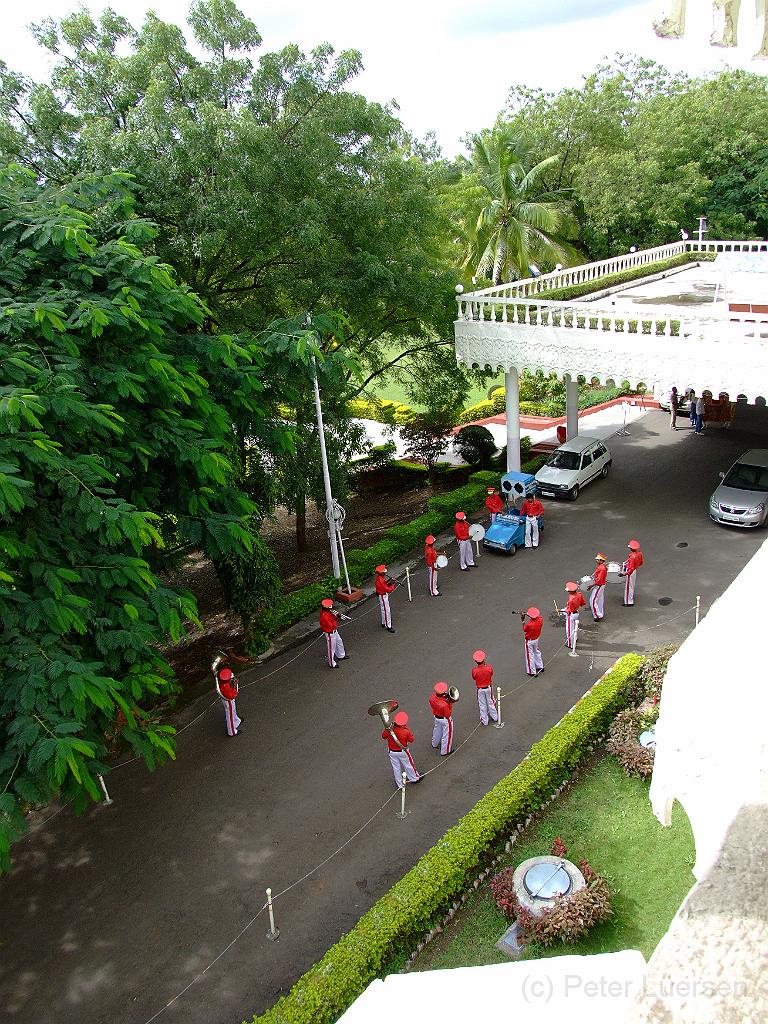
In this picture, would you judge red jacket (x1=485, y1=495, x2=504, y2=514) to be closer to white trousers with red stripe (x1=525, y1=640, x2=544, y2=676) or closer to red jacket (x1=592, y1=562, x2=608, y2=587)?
red jacket (x1=592, y1=562, x2=608, y2=587)

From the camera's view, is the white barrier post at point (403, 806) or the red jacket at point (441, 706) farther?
the red jacket at point (441, 706)

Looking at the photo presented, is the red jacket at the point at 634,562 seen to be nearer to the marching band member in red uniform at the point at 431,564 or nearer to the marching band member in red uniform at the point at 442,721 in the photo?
the marching band member in red uniform at the point at 431,564

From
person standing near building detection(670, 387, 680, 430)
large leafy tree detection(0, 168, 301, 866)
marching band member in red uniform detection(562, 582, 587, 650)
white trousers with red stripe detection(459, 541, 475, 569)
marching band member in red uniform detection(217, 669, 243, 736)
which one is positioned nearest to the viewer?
large leafy tree detection(0, 168, 301, 866)

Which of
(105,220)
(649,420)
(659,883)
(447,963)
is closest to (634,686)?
(659,883)

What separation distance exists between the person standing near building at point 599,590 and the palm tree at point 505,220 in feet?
47.6

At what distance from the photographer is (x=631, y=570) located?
15.6 meters

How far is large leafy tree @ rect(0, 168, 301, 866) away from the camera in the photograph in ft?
27.0

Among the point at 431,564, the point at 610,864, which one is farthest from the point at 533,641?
the point at 610,864

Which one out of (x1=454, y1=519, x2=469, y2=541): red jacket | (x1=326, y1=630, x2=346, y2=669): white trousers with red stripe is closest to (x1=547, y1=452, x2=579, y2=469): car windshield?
(x1=454, y1=519, x2=469, y2=541): red jacket

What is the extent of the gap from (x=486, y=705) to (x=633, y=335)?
9.52m

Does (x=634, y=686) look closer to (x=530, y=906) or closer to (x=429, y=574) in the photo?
(x=530, y=906)

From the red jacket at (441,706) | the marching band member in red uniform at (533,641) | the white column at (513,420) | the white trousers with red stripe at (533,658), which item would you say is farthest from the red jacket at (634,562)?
the white column at (513,420)

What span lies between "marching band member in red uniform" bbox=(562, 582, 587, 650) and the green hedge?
195 cm

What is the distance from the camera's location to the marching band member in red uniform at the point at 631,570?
15.6m
